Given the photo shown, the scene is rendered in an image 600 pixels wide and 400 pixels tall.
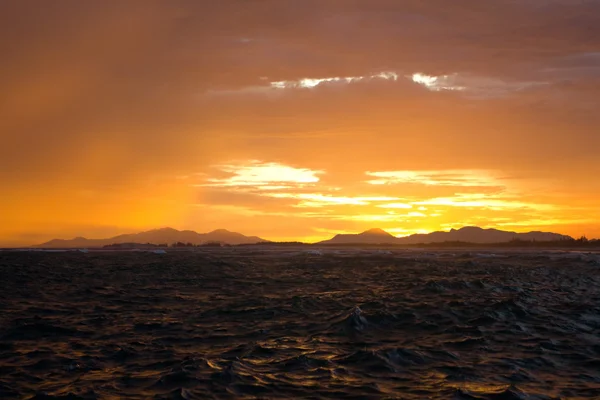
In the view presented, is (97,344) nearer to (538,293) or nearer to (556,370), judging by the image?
(556,370)

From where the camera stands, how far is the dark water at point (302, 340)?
50.0 ft

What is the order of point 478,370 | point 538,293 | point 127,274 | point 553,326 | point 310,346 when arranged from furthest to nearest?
point 127,274 < point 538,293 < point 553,326 < point 310,346 < point 478,370

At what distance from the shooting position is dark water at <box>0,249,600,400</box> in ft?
50.0

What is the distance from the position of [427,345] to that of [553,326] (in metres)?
7.47

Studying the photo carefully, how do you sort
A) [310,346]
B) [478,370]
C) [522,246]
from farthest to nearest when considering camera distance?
[522,246] → [310,346] → [478,370]

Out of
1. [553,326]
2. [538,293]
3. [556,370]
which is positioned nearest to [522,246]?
[538,293]

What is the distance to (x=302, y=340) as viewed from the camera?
69.3ft

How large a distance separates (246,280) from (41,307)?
16.4m

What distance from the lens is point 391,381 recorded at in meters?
15.8

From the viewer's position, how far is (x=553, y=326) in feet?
78.8

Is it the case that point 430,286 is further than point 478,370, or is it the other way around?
point 430,286

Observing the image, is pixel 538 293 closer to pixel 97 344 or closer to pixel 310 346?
pixel 310 346

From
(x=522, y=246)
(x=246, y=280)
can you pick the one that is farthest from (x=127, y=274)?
(x=522, y=246)

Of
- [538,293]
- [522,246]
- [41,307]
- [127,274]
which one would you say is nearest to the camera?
[41,307]
